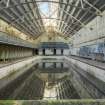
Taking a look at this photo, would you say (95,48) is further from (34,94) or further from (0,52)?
(34,94)

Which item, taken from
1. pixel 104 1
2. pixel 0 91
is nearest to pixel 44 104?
pixel 0 91

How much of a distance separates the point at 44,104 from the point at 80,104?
1.08 metres

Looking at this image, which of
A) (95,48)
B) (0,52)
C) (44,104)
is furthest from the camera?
(95,48)

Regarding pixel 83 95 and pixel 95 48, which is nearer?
pixel 83 95

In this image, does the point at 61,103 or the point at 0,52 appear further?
the point at 0,52

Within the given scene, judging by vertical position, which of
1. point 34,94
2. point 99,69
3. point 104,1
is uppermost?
point 104,1

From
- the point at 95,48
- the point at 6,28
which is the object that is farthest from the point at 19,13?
the point at 95,48

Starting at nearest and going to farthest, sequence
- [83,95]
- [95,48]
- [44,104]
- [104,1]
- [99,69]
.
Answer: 1. [44,104]
2. [83,95]
3. [99,69]
4. [104,1]
5. [95,48]

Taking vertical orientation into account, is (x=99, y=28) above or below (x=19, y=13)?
below

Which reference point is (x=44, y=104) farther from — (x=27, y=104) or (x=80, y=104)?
(x=80, y=104)

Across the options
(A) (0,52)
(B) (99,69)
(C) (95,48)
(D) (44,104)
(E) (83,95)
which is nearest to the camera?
(D) (44,104)

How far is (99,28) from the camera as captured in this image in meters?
21.1

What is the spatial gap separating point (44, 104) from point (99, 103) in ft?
5.45

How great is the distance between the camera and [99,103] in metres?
6.46
